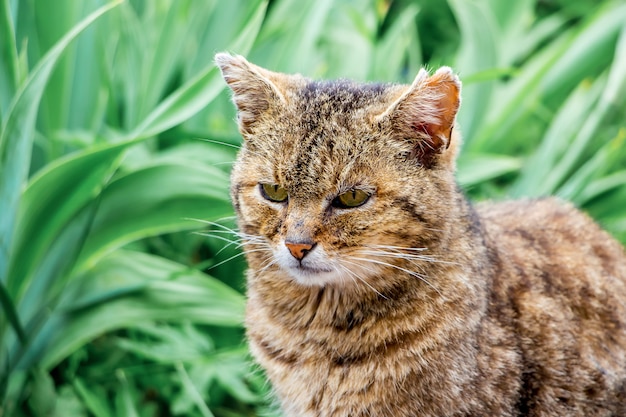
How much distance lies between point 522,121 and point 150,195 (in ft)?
6.00

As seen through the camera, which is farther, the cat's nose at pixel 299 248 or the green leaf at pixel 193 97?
the green leaf at pixel 193 97

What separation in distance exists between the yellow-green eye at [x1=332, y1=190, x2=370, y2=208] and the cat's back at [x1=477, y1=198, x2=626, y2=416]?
0.43 metres

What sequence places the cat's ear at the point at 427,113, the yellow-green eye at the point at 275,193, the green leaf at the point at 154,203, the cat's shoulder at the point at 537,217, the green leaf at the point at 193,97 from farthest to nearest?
1. the green leaf at the point at 154,203
2. the green leaf at the point at 193,97
3. the cat's shoulder at the point at 537,217
4. the yellow-green eye at the point at 275,193
5. the cat's ear at the point at 427,113

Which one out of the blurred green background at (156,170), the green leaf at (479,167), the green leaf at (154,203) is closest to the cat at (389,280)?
the blurred green background at (156,170)

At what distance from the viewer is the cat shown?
202 centimetres

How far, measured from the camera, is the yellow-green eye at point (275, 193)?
2080 mm

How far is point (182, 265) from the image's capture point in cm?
309

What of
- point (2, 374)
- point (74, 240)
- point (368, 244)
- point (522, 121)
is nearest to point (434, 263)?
point (368, 244)

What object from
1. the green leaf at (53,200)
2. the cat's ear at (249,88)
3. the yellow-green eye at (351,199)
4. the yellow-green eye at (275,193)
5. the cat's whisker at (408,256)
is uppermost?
the cat's ear at (249,88)

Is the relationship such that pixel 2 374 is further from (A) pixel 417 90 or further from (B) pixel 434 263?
(A) pixel 417 90

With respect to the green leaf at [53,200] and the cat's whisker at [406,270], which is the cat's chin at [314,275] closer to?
the cat's whisker at [406,270]

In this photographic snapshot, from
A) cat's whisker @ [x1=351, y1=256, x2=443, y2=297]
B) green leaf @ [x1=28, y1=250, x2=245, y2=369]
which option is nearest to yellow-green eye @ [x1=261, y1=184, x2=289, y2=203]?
cat's whisker @ [x1=351, y1=256, x2=443, y2=297]

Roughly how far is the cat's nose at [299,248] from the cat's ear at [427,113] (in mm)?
346

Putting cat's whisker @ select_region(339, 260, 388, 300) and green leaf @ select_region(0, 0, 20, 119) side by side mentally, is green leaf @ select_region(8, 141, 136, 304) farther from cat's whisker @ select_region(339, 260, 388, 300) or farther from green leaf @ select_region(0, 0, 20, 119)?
cat's whisker @ select_region(339, 260, 388, 300)
